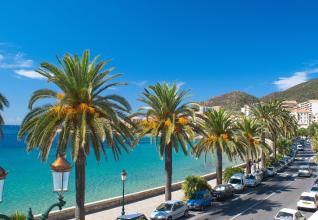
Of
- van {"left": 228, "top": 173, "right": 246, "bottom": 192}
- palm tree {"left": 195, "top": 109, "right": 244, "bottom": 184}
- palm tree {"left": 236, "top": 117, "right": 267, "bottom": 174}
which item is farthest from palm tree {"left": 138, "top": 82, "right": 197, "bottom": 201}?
palm tree {"left": 236, "top": 117, "right": 267, "bottom": 174}

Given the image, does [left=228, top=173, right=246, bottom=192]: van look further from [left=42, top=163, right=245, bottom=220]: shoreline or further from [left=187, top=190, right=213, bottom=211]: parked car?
[left=187, top=190, right=213, bottom=211]: parked car

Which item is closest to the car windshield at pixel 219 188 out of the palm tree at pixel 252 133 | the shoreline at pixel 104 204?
the shoreline at pixel 104 204

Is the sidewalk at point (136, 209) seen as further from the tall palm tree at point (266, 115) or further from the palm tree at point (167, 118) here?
the tall palm tree at point (266, 115)

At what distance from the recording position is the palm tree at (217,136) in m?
32.2

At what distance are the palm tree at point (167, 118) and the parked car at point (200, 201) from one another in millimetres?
2094

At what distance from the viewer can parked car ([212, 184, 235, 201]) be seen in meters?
30.5

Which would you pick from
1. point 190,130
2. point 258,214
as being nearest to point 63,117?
point 190,130

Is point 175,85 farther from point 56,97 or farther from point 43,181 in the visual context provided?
point 43,181

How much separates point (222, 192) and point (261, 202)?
Answer: 3.36 meters

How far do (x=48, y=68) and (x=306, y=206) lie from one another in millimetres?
21123

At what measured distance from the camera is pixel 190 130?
25047mm

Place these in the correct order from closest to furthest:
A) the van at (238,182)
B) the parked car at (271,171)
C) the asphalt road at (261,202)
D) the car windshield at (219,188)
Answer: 1. the asphalt road at (261,202)
2. the car windshield at (219,188)
3. the van at (238,182)
4. the parked car at (271,171)

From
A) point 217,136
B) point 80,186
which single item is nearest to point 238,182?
point 217,136

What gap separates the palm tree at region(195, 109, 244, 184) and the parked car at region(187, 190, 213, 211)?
16.5 feet
